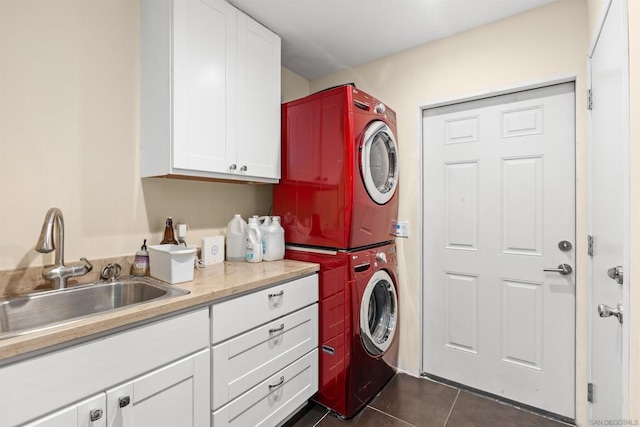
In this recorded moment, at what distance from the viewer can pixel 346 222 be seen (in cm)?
183

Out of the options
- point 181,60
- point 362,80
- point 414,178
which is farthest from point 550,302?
point 181,60

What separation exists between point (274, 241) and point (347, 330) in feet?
2.37

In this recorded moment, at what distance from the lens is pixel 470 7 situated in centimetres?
186

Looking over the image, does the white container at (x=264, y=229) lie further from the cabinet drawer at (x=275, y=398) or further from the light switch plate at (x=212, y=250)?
the cabinet drawer at (x=275, y=398)

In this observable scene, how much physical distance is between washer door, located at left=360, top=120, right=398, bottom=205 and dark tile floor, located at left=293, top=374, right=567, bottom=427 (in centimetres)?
130

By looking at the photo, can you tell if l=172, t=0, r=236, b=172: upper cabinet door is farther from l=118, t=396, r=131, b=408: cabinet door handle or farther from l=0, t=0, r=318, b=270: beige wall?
l=118, t=396, r=131, b=408: cabinet door handle

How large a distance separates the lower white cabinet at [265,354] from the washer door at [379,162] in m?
0.71

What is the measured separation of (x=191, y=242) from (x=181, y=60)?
1.04 metres

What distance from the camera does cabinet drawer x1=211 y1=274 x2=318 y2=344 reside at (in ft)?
4.44

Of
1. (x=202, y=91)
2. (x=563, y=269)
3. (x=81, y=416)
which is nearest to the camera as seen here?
(x=81, y=416)

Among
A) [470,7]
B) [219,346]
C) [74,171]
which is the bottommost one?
[219,346]

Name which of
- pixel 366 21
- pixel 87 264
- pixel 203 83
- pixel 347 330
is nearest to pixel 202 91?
pixel 203 83

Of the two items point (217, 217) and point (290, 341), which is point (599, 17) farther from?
point (217, 217)

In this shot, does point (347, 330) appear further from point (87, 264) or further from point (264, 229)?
point (87, 264)
